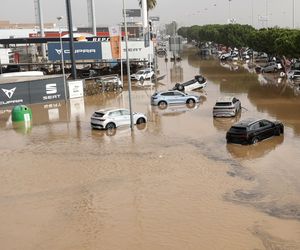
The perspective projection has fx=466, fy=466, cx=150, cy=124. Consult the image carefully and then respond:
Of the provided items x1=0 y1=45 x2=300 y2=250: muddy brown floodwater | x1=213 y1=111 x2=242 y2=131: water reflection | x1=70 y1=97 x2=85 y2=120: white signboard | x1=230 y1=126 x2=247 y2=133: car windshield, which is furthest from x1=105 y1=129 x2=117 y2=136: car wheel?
x1=230 y1=126 x2=247 y2=133: car windshield

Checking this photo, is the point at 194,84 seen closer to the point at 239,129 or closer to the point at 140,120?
the point at 140,120

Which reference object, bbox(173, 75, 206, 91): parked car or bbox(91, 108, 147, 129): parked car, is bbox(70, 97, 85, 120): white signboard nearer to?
bbox(91, 108, 147, 129): parked car

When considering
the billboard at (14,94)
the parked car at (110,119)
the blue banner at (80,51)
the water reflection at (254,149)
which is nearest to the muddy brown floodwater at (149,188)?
the water reflection at (254,149)

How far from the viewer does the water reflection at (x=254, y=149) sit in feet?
77.9

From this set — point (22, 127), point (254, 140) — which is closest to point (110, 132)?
point (22, 127)

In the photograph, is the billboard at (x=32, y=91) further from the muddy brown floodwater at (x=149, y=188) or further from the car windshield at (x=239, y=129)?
the car windshield at (x=239, y=129)

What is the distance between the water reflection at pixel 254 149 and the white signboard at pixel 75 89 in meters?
25.3

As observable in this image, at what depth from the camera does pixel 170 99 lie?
134 feet

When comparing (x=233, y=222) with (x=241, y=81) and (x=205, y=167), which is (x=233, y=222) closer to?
(x=205, y=167)

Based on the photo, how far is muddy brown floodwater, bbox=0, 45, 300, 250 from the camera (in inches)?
568

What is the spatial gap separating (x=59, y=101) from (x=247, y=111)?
725 inches

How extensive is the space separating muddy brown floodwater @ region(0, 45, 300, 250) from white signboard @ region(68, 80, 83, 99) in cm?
1407

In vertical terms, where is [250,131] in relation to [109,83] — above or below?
below

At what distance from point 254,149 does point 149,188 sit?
27.0ft
